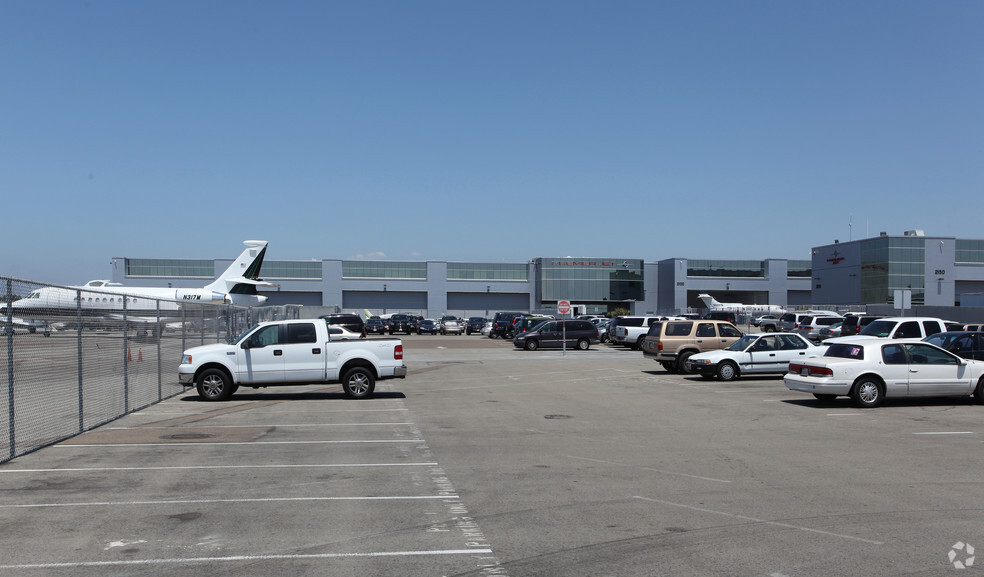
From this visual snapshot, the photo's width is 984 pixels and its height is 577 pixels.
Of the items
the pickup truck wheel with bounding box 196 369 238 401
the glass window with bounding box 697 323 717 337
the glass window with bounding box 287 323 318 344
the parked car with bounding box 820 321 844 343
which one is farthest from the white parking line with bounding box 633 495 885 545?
the parked car with bounding box 820 321 844 343

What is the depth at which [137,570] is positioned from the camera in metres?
6.09

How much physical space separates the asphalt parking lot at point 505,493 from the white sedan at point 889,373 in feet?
1.40

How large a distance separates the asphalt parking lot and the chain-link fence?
0.55 meters

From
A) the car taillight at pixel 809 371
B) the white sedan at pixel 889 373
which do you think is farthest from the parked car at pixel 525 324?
the white sedan at pixel 889 373

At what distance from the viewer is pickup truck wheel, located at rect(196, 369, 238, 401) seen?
18.3 metres

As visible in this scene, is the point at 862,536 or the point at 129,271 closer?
the point at 862,536

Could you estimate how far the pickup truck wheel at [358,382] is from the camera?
18.4 metres

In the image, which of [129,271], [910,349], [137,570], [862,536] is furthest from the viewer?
[129,271]

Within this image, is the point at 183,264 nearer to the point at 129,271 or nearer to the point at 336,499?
the point at 129,271

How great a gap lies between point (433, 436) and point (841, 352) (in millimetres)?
9389

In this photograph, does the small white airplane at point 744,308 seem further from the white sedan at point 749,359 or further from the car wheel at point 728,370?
the car wheel at point 728,370

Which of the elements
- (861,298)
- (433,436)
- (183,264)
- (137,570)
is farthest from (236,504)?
(183,264)

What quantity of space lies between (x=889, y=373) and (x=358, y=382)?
11.6 meters

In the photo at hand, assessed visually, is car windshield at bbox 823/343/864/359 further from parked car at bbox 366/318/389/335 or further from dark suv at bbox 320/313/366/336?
parked car at bbox 366/318/389/335
